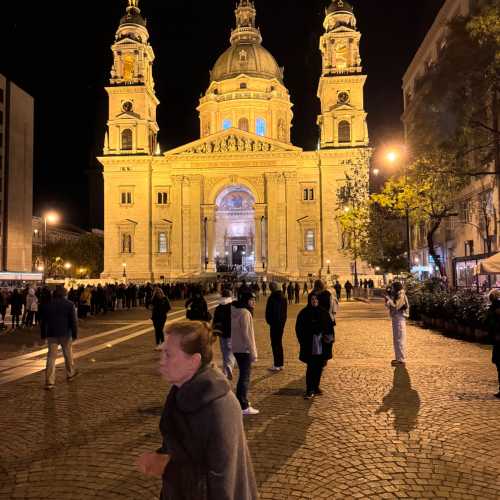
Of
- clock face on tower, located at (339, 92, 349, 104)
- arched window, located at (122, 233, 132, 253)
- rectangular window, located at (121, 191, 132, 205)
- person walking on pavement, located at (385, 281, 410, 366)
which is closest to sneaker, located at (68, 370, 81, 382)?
person walking on pavement, located at (385, 281, 410, 366)

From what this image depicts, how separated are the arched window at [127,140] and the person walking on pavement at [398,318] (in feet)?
191

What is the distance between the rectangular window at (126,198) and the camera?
65125 mm

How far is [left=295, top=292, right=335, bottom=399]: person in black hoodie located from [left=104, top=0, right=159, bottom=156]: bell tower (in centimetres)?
5951

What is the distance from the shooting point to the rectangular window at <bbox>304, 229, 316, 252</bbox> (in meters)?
64.5

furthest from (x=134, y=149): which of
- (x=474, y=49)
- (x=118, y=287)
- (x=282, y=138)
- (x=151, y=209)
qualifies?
(x=474, y=49)

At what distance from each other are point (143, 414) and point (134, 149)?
60.6 m

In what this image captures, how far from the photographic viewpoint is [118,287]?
106 ft

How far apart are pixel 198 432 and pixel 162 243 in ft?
209

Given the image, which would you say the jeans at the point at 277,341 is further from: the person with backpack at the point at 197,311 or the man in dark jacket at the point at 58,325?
the man in dark jacket at the point at 58,325

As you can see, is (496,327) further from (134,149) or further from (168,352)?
(134,149)

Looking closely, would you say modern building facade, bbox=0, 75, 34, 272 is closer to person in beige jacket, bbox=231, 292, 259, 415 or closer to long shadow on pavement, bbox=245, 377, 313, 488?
person in beige jacket, bbox=231, 292, 259, 415

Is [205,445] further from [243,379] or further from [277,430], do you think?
[243,379]

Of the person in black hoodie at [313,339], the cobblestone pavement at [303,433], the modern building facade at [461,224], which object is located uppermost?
the modern building facade at [461,224]

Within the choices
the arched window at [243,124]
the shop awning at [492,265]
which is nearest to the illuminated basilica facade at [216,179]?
the arched window at [243,124]
